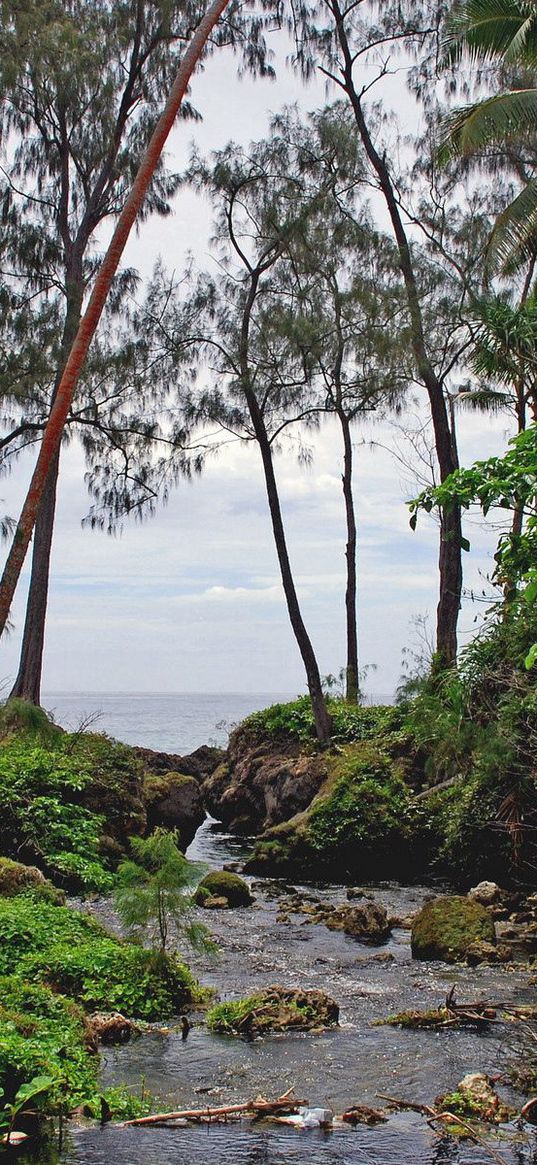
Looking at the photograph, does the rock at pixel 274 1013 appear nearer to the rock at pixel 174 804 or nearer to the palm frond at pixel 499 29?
the rock at pixel 174 804

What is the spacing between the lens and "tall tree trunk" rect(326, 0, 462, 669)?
2045cm

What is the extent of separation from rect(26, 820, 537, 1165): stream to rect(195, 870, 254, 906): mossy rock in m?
1.36

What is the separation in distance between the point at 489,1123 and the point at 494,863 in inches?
329

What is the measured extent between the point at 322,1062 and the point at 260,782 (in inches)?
564

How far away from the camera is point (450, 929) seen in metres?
10.0

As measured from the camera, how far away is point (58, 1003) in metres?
6.76

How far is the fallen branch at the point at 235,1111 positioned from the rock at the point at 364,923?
4.91 m

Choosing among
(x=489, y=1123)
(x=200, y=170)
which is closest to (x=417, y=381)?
(x=200, y=170)

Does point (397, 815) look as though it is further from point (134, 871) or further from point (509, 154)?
point (509, 154)

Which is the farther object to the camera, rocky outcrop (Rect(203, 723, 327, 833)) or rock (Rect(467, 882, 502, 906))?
rocky outcrop (Rect(203, 723, 327, 833))

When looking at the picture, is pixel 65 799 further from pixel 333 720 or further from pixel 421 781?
pixel 333 720

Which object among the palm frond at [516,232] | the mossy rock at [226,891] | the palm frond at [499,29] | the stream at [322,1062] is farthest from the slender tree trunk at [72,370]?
the palm frond at [516,232]

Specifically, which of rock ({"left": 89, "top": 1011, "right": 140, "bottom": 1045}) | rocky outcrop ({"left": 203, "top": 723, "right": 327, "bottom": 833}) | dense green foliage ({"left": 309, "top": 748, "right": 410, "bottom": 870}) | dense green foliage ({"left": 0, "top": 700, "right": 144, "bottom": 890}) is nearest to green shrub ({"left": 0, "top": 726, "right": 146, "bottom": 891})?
dense green foliage ({"left": 0, "top": 700, "right": 144, "bottom": 890})

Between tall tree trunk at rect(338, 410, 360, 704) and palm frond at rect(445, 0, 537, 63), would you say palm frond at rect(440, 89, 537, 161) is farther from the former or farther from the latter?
tall tree trunk at rect(338, 410, 360, 704)
